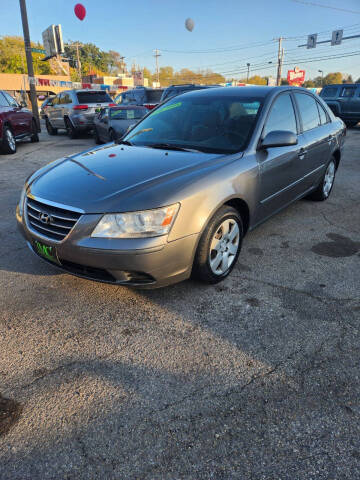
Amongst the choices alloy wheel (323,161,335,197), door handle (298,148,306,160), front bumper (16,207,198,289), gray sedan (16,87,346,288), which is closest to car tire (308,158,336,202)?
alloy wheel (323,161,335,197)

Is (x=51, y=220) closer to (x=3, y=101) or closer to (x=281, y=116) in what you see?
(x=281, y=116)

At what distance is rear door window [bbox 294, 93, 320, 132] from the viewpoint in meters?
4.23

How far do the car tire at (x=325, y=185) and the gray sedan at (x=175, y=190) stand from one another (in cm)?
98

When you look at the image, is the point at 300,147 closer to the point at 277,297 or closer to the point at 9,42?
the point at 277,297

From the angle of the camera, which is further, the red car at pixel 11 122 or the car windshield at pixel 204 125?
the red car at pixel 11 122

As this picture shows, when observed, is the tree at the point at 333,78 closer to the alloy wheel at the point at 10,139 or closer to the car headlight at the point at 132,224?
the alloy wheel at the point at 10,139

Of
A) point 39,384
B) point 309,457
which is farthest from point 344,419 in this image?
point 39,384

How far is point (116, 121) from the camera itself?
1005 centimetres

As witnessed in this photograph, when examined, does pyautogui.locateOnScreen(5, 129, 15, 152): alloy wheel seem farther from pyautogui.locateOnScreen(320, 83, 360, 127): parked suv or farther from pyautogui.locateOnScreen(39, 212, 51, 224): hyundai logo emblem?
pyautogui.locateOnScreen(320, 83, 360, 127): parked suv

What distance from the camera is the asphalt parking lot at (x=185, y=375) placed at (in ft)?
5.37

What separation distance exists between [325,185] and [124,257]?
3.94m

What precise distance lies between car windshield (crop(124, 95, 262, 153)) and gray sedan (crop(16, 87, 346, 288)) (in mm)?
10

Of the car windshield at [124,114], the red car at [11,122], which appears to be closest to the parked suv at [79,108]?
the red car at [11,122]

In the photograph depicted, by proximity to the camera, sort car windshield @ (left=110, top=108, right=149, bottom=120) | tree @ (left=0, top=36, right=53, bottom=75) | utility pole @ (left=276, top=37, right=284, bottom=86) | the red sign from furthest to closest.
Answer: tree @ (left=0, top=36, right=53, bottom=75)
the red sign
utility pole @ (left=276, top=37, right=284, bottom=86)
car windshield @ (left=110, top=108, right=149, bottom=120)
